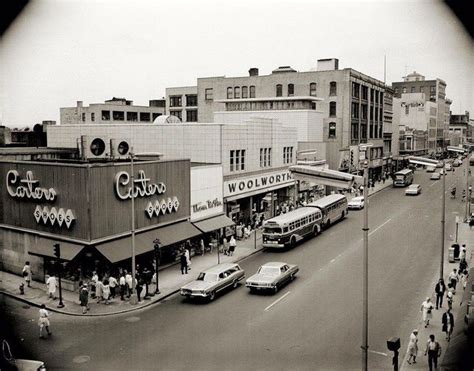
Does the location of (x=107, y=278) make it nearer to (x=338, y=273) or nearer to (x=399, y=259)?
(x=338, y=273)

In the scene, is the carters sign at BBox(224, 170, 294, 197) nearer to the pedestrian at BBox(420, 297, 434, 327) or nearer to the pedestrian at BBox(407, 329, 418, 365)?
the pedestrian at BBox(420, 297, 434, 327)

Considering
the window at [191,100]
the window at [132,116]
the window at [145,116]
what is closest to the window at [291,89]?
the window at [191,100]

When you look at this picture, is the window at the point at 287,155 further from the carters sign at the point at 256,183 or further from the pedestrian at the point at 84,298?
the pedestrian at the point at 84,298

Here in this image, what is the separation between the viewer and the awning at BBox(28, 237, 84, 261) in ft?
81.9

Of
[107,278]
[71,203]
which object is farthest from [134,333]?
[71,203]

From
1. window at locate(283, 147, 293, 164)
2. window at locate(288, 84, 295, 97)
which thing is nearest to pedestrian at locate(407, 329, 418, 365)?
window at locate(283, 147, 293, 164)

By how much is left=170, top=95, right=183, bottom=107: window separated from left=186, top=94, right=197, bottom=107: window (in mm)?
1597

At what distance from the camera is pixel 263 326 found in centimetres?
2075

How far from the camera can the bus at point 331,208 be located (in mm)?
42438

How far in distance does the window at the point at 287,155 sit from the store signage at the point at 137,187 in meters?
22.6

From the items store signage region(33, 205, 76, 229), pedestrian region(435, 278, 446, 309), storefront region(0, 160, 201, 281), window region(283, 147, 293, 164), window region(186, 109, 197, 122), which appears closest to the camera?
pedestrian region(435, 278, 446, 309)

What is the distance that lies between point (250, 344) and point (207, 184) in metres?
18.1

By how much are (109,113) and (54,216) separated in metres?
75.5

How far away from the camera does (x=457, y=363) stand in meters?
13.6
